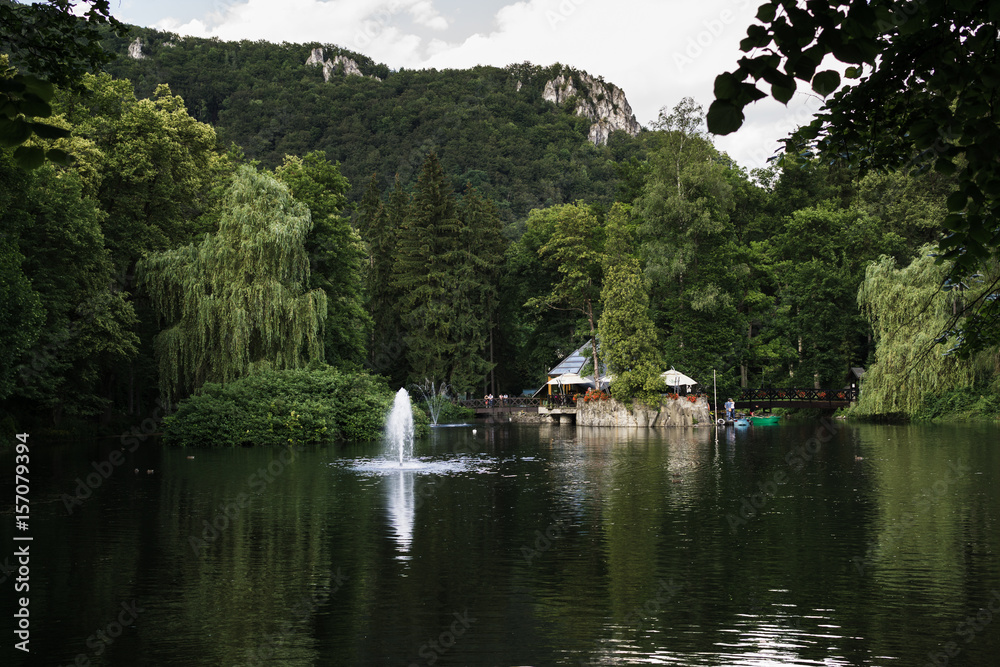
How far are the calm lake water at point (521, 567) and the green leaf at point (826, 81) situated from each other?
19.8 feet

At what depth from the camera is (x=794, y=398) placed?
169ft

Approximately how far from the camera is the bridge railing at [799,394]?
4994 centimetres

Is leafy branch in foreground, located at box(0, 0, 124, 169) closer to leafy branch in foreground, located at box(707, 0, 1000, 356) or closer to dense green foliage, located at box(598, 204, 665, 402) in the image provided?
leafy branch in foreground, located at box(707, 0, 1000, 356)

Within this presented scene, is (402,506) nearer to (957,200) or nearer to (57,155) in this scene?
(957,200)

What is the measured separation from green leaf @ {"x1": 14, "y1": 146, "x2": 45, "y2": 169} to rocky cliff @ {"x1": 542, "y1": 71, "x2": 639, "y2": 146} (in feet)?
427

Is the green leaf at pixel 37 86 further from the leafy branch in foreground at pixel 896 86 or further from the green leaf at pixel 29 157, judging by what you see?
the leafy branch in foreground at pixel 896 86

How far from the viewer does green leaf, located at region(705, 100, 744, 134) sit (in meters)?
3.40

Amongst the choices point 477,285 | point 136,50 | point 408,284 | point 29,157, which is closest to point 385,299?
point 408,284

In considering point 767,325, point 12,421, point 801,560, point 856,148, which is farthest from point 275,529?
point 767,325

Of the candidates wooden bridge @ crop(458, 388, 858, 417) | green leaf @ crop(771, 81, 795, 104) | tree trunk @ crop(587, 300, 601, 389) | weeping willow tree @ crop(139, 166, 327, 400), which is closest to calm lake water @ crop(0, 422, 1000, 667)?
green leaf @ crop(771, 81, 795, 104)

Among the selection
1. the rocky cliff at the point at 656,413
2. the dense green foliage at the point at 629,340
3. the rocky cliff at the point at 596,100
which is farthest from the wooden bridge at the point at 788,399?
the rocky cliff at the point at 596,100

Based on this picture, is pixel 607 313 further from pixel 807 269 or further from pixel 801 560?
pixel 801 560

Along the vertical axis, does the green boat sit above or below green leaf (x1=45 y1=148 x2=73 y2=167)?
below

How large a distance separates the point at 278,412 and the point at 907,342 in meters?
29.3
